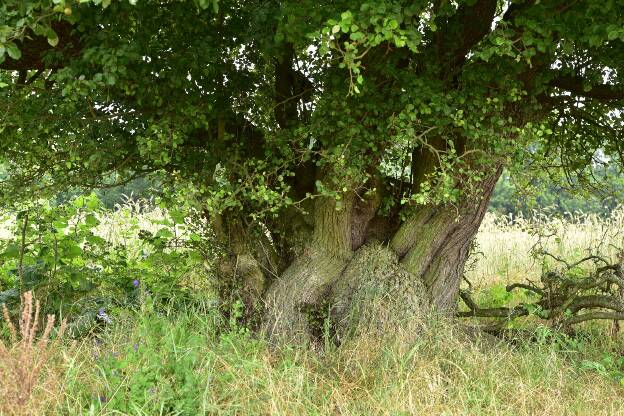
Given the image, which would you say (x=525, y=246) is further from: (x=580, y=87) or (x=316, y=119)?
(x=316, y=119)

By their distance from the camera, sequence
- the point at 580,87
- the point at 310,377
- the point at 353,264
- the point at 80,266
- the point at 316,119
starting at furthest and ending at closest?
1. the point at 80,266
2. the point at 353,264
3. the point at 580,87
4. the point at 316,119
5. the point at 310,377

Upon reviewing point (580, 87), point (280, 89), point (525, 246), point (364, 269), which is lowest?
point (525, 246)

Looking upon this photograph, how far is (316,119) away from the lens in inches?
185

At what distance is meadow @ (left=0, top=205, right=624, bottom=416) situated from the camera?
3545 millimetres

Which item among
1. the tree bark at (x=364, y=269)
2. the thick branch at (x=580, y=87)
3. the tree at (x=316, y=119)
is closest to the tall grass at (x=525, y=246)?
the tree bark at (x=364, y=269)

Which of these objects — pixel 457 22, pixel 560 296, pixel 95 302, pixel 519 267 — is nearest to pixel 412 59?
pixel 457 22

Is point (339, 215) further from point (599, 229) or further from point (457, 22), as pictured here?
point (599, 229)

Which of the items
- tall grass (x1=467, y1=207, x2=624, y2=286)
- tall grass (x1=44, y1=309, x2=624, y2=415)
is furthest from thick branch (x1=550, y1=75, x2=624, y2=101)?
tall grass (x1=467, y1=207, x2=624, y2=286)

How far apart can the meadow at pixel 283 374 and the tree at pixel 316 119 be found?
56 centimetres

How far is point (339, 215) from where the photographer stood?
534 cm

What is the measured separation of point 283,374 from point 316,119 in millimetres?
1774

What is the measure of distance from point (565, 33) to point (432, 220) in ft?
6.09

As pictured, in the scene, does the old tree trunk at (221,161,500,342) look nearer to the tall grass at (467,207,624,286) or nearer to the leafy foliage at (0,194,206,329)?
the leafy foliage at (0,194,206,329)

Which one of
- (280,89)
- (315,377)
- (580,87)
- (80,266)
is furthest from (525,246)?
(315,377)
